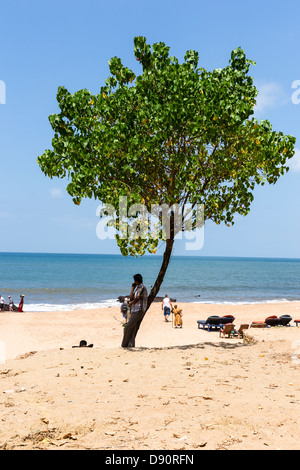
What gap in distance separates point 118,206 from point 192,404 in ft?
19.7

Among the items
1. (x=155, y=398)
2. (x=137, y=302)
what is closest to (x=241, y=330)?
(x=137, y=302)

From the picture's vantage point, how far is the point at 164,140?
442 inches

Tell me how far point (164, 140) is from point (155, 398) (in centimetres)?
703

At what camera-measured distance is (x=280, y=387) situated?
24.3ft

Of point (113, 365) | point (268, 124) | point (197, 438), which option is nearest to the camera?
point (197, 438)

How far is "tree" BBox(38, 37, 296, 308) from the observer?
1063 cm

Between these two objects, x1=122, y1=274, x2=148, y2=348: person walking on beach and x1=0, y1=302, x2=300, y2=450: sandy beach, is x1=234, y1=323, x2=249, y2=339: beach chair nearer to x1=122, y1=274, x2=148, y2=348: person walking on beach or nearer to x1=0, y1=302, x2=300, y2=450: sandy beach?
Answer: x1=0, y1=302, x2=300, y2=450: sandy beach

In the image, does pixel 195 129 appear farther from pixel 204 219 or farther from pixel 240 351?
pixel 240 351

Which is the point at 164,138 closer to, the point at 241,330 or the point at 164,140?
the point at 164,140

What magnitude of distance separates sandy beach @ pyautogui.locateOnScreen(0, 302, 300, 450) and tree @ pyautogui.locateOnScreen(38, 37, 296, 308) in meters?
3.27

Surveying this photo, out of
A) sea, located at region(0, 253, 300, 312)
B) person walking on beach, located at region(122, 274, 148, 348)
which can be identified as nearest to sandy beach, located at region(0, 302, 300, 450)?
person walking on beach, located at region(122, 274, 148, 348)

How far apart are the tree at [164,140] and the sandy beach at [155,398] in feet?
10.7

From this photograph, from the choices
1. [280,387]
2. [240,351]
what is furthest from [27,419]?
[240,351]

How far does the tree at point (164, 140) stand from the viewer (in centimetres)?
1063
